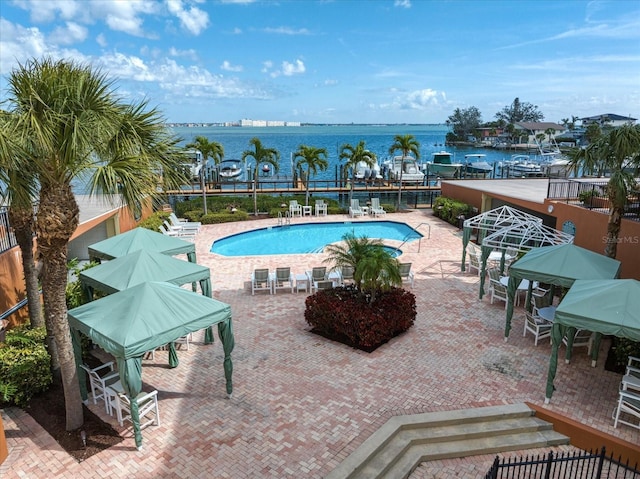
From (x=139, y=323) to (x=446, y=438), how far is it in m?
5.69

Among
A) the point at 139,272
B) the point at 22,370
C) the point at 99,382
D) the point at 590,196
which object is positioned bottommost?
the point at 99,382

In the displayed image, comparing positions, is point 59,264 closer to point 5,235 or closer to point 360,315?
point 5,235

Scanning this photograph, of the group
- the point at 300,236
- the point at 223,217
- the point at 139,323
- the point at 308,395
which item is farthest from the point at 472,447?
the point at 223,217

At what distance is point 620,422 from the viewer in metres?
7.55

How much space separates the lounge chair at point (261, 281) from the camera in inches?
551

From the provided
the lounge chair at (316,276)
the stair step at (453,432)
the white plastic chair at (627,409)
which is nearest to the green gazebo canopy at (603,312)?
the stair step at (453,432)

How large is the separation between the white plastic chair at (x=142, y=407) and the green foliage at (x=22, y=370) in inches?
71.6

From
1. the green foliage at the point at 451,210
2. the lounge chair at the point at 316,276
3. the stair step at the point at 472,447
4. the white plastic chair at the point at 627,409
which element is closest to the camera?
the stair step at the point at 472,447

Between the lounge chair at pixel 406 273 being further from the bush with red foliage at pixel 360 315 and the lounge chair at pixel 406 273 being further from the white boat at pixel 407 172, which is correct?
the white boat at pixel 407 172

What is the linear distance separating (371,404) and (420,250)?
1235 cm

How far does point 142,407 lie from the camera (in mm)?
7520

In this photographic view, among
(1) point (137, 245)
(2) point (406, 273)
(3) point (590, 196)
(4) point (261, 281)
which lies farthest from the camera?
(3) point (590, 196)

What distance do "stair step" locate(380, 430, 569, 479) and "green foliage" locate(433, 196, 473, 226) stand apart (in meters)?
17.7

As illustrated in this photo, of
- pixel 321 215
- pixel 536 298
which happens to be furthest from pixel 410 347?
pixel 321 215
